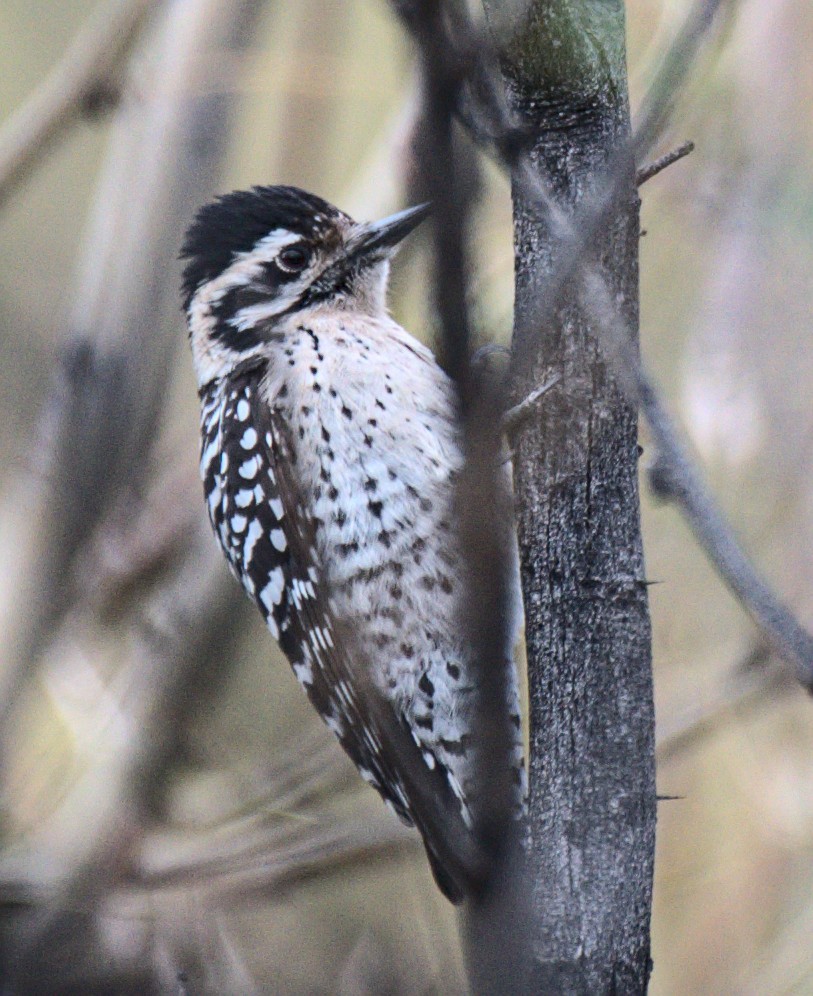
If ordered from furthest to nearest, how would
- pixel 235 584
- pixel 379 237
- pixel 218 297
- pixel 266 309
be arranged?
pixel 235 584
pixel 218 297
pixel 266 309
pixel 379 237

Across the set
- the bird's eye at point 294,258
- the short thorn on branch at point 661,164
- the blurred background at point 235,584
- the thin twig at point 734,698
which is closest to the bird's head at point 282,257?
the bird's eye at point 294,258

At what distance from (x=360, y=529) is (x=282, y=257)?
93cm

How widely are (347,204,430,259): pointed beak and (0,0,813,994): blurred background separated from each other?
0.15 metres

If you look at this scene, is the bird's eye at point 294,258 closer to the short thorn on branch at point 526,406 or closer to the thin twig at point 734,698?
the short thorn on branch at point 526,406

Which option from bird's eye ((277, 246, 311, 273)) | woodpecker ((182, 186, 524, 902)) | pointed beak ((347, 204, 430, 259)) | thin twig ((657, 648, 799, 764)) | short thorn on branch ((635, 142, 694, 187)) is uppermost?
short thorn on branch ((635, 142, 694, 187))

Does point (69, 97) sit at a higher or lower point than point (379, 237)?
higher

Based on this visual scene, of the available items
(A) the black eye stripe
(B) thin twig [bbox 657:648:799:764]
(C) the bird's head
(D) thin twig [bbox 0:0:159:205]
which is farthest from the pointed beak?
(B) thin twig [bbox 657:648:799:764]

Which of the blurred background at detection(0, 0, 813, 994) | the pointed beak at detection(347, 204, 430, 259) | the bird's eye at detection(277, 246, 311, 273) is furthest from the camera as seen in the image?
the bird's eye at detection(277, 246, 311, 273)

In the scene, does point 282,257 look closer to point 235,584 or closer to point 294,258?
point 294,258

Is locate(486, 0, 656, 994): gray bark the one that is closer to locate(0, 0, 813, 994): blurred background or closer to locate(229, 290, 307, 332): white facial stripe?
locate(0, 0, 813, 994): blurred background

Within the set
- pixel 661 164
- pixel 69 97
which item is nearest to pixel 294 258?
pixel 69 97

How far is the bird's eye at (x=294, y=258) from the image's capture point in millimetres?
3824

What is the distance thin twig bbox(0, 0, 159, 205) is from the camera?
3.88 m

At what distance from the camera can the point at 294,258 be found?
3.83m
